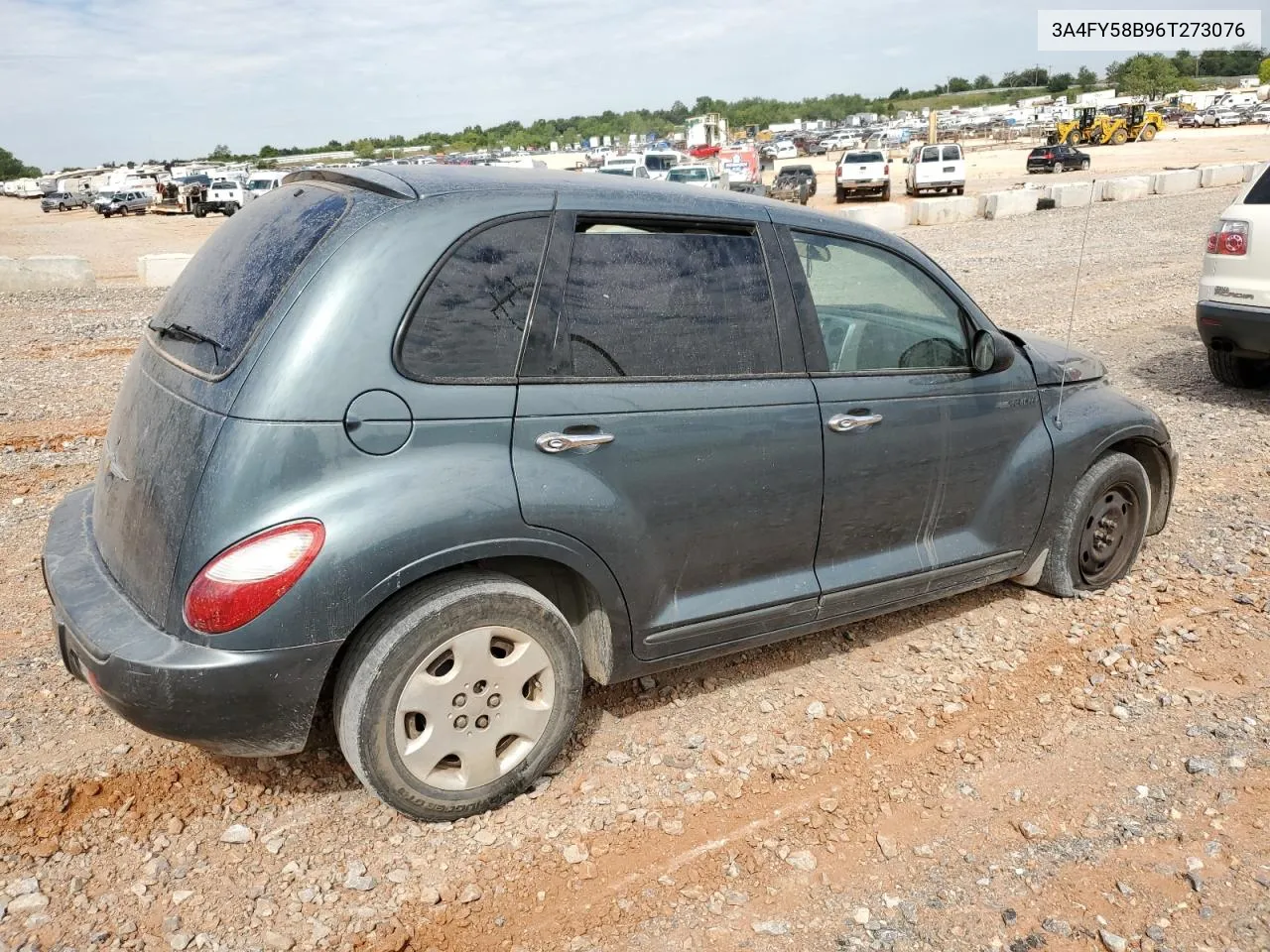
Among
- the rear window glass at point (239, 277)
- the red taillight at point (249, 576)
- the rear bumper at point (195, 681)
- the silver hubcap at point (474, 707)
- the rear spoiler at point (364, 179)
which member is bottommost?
the silver hubcap at point (474, 707)

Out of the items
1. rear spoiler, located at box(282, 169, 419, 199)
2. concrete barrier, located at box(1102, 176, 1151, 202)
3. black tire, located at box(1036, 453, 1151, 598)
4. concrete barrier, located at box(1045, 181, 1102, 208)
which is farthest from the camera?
concrete barrier, located at box(1102, 176, 1151, 202)

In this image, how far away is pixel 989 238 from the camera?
800 inches

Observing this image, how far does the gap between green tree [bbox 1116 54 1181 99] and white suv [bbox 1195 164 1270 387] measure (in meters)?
122

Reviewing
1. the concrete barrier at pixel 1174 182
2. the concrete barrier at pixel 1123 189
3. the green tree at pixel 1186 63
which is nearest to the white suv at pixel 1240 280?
A: the concrete barrier at pixel 1123 189

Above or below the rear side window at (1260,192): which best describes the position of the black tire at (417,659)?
below

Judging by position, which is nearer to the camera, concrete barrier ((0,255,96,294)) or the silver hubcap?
the silver hubcap

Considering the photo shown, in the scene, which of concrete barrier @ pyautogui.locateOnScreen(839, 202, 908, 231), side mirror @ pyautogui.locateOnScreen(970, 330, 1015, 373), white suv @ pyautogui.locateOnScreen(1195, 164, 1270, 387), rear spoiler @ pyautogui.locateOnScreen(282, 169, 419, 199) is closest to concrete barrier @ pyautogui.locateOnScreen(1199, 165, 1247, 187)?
concrete barrier @ pyautogui.locateOnScreen(839, 202, 908, 231)

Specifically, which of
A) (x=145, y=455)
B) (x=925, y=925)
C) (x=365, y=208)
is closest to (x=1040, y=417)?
(x=925, y=925)

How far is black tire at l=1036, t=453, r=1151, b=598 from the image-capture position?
440 centimetres

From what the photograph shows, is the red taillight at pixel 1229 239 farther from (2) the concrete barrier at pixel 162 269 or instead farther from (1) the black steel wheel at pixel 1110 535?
(2) the concrete barrier at pixel 162 269

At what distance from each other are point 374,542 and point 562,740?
98 cm

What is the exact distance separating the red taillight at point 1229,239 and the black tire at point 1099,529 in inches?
138

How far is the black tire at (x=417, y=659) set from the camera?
9.13 ft

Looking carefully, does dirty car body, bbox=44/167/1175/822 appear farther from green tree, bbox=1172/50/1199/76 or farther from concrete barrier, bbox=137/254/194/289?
green tree, bbox=1172/50/1199/76
